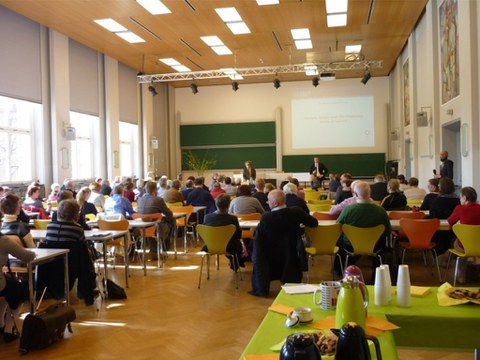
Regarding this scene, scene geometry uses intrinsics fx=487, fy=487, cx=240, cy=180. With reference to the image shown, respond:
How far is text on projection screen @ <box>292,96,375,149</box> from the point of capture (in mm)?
18031

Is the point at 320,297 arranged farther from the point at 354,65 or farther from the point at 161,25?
the point at 354,65

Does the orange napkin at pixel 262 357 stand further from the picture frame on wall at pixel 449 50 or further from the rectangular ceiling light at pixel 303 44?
the rectangular ceiling light at pixel 303 44

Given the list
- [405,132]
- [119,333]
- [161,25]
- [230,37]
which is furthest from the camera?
[405,132]

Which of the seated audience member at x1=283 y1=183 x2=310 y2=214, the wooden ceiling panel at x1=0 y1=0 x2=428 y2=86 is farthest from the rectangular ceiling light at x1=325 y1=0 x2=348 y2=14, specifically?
the seated audience member at x1=283 y1=183 x2=310 y2=214

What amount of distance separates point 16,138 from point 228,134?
9.40 metres

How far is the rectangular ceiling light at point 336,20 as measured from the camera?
11.3 metres

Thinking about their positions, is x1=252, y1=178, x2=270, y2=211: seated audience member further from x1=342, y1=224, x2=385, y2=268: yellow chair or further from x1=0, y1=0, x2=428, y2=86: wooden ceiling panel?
x1=0, y1=0, x2=428, y2=86: wooden ceiling panel

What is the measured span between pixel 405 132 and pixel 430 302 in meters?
13.5

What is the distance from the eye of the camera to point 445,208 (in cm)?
632

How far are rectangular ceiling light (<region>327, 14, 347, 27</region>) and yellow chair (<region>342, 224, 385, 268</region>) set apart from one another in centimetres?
731

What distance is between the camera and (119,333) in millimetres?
4480

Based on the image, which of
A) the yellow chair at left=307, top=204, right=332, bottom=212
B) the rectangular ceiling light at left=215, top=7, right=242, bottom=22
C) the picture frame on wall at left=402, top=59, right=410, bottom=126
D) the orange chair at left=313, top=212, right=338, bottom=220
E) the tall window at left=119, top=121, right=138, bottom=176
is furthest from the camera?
the tall window at left=119, top=121, right=138, bottom=176

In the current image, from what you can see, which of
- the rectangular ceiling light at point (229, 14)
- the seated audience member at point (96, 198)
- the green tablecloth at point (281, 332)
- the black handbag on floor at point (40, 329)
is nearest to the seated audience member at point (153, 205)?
the seated audience member at point (96, 198)

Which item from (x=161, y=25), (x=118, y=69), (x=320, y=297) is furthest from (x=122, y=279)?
(x=118, y=69)
